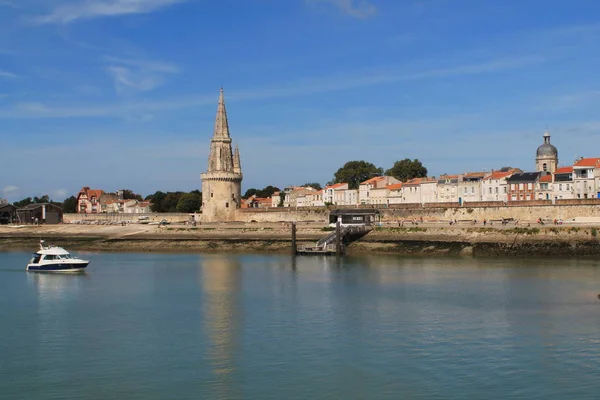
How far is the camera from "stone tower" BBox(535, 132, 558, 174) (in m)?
74.0

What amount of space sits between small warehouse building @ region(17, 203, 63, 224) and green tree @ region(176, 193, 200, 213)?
15615 mm

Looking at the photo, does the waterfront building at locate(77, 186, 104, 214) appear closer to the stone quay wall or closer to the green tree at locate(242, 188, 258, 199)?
the green tree at locate(242, 188, 258, 199)

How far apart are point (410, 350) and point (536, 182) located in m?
52.2

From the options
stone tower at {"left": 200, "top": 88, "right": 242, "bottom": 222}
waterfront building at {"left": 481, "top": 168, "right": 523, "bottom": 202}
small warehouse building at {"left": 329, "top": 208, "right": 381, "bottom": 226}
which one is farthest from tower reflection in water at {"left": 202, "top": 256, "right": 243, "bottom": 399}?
waterfront building at {"left": 481, "top": 168, "right": 523, "bottom": 202}

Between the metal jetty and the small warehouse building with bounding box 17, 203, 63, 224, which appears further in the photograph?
the small warehouse building with bounding box 17, 203, 63, 224

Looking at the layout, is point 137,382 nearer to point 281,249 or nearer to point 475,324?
point 475,324

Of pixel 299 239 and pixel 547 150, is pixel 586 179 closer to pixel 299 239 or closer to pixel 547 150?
pixel 547 150

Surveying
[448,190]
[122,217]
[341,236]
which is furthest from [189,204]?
[341,236]

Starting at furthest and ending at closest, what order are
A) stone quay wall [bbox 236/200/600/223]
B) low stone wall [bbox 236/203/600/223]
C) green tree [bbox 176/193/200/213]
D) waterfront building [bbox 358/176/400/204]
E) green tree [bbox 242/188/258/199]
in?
green tree [bbox 242/188/258/199], green tree [bbox 176/193/200/213], waterfront building [bbox 358/176/400/204], low stone wall [bbox 236/203/600/223], stone quay wall [bbox 236/200/600/223]

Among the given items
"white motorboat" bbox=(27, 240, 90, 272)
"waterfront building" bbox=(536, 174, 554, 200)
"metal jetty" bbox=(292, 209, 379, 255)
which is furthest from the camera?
"waterfront building" bbox=(536, 174, 554, 200)

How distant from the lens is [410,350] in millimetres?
18609

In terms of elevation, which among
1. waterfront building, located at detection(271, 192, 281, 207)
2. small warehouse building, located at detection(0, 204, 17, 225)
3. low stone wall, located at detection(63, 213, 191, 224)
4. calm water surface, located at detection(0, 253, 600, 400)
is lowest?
calm water surface, located at detection(0, 253, 600, 400)

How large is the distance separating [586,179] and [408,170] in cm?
3693

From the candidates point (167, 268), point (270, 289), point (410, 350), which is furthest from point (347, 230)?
point (410, 350)
